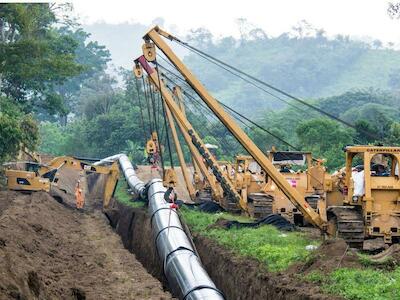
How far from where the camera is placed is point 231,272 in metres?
20.2

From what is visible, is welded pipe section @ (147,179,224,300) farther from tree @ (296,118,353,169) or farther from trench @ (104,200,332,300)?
tree @ (296,118,353,169)

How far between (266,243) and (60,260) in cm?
582

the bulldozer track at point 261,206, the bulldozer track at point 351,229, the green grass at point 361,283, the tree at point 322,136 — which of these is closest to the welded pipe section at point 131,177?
the bulldozer track at point 261,206

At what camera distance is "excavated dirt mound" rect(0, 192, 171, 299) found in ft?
50.5

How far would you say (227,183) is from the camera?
1266 inches

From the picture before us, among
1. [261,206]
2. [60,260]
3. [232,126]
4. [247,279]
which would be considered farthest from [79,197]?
[247,279]

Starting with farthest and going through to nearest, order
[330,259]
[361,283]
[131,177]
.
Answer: [131,177] < [330,259] < [361,283]

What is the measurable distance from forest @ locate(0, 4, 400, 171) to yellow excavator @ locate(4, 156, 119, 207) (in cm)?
160

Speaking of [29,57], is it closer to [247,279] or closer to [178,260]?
[178,260]

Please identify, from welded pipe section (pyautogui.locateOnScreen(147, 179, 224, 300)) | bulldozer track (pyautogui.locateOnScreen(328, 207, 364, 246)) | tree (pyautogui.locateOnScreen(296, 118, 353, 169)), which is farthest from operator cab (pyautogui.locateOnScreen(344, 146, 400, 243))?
tree (pyautogui.locateOnScreen(296, 118, 353, 169))

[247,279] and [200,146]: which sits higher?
[200,146]

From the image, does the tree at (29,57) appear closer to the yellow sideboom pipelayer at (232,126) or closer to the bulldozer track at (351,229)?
the yellow sideboom pipelayer at (232,126)

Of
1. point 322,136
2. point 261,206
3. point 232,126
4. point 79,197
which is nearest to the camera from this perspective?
point 232,126

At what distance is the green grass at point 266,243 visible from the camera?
60.6 ft
